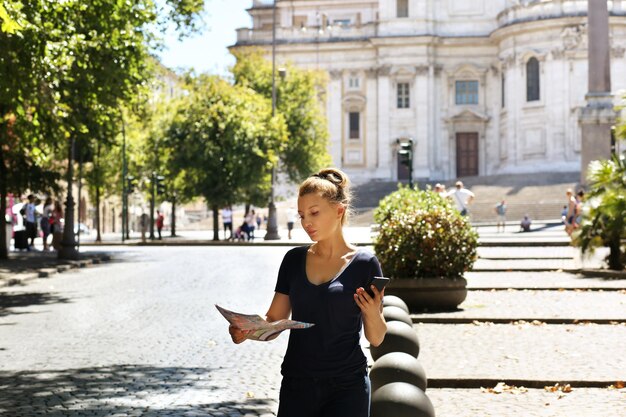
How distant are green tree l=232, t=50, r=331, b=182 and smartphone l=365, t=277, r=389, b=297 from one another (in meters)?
60.0

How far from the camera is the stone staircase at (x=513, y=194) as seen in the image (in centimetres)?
6341

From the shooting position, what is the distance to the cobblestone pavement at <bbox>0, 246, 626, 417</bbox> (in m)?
8.65

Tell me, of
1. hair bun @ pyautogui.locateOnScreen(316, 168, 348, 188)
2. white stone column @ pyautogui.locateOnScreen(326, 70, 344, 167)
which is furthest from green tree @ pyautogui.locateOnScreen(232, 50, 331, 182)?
hair bun @ pyautogui.locateOnScreen(316, 168, 348, 188)

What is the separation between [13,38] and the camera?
707 inches

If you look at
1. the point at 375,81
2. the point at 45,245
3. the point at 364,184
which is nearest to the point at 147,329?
the point at 45,245

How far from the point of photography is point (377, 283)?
4562 millimetres

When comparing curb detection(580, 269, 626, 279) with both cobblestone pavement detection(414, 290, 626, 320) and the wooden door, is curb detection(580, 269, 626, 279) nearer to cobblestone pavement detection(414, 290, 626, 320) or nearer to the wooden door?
cobblestone pavement detection(414, 290, 626, 320)

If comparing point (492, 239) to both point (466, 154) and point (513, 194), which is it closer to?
point (513, 194)

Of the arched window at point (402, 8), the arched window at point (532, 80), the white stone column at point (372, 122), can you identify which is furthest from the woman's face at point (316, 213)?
the arched window at point (402, 8)

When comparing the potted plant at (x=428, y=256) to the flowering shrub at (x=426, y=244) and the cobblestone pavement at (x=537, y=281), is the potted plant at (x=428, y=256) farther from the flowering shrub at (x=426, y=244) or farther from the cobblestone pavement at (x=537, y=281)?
the cobblestone pavement at (x=537, y=281)

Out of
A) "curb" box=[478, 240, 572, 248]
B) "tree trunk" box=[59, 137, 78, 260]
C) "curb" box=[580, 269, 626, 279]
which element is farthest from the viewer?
"curb" box=[478, 240, 572, 248]

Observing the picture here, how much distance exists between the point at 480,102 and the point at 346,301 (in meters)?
82.5

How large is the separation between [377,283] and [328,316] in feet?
0.90

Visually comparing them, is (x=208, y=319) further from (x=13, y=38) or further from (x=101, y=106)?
(x=101, y=106)
